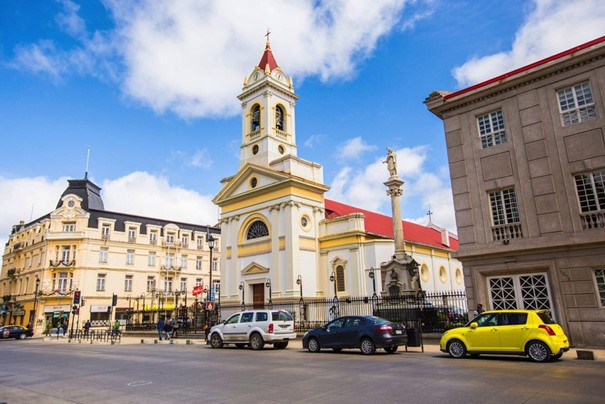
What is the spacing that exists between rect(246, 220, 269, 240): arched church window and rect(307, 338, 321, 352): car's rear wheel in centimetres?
2001

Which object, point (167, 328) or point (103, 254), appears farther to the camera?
point (103, 254)

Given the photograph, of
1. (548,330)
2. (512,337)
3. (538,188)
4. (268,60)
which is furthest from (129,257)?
(548,330)

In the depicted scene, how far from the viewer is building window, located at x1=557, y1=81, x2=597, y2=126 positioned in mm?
16312

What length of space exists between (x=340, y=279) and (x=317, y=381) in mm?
25865

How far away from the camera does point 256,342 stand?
60.9ft

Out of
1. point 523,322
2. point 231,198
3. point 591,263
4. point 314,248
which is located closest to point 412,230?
Answer: point 314,248

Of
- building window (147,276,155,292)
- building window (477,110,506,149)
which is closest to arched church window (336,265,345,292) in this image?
building window (477,110,506,149)

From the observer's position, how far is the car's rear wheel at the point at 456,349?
13.3 metres

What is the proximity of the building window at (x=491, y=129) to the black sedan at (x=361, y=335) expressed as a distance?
883 centimetres

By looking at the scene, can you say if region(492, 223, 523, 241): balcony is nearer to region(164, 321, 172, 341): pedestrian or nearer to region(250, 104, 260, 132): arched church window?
region(164, 321, 172, 341): pedestrian

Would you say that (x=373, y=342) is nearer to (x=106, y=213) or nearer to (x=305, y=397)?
(x=305, y=397)

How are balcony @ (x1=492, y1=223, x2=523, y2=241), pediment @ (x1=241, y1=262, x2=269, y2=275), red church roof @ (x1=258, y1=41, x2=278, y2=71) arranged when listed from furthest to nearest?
1. red church roof @ (x1=258, y1=41, x2=278, y2=71)
2. pediment @ (x1=241, y1=262, x2=269, y2=275)
3. balcony @ (x1=492, y1=223, x2=523, y2=241)

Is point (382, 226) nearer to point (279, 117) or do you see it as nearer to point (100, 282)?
point (279, 117)

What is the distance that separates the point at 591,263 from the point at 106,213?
50.0 metres
